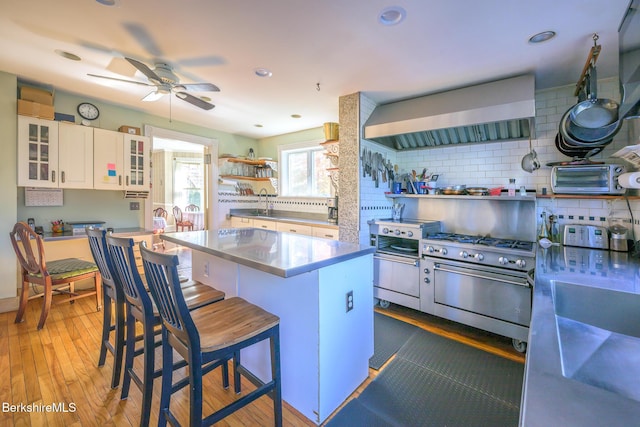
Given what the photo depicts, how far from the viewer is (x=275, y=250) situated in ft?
5.56

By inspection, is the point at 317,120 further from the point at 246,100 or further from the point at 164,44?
the point at 164,44

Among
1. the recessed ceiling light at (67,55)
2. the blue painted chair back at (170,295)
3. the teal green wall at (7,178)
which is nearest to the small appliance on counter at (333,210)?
the blue painted chair back at (170,295)

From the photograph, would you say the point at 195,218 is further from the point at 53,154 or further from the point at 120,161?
the point at 53,154

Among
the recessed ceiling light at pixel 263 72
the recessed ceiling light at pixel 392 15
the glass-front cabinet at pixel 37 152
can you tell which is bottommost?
the glass-front cabinet at pixel 37 152

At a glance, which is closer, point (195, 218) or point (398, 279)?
point (398, 279)

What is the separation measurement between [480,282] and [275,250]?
1919 millimetres

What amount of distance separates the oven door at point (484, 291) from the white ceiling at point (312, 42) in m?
1.80

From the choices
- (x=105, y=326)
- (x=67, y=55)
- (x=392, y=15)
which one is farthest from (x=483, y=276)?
(x=67, y=55)

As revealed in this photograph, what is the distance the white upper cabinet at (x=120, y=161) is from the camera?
11.4 ft

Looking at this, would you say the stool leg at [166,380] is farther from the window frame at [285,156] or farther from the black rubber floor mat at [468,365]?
the window frame at [285,156]

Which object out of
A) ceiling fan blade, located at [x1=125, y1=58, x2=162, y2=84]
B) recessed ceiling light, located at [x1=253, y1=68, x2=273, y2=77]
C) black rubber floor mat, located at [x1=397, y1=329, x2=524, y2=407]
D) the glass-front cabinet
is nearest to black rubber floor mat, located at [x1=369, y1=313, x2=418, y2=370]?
black rubber floor mat, located at [x1=397, y1=329, x2=524, y2=407]

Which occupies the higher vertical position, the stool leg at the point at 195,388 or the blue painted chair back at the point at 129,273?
the blue painted chair back at the point at 129,273

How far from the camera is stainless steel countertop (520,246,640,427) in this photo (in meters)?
0.51

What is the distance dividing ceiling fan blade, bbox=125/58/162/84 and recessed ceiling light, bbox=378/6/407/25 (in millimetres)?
1750
